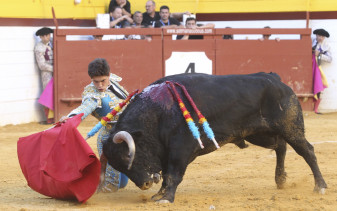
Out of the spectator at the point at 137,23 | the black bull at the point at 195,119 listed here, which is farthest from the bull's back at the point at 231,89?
the spectator at the point at 137,23

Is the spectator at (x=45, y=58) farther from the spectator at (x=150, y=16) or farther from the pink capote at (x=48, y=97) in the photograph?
the spectator at (x=150, y=16)

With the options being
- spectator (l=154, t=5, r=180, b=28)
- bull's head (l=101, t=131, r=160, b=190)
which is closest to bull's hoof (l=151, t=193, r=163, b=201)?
bull's head (l=101, t=131, r=160, b=190)

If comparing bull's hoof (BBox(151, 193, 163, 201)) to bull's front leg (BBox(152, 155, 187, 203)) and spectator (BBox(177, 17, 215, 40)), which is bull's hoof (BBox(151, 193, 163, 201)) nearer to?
bull's front leg (BBox(152, 155, 187, 203))

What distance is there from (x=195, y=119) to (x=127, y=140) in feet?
1.90

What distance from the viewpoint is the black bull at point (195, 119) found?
495cm

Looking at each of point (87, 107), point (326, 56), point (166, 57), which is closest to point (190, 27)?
point (166, 57)

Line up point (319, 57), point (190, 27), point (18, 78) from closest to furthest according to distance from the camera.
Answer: point (18, 78), point (190, 27), point (319, 57)

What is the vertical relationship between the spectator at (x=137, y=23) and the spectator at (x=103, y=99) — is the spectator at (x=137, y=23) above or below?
above

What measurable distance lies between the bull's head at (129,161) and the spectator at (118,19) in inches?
232

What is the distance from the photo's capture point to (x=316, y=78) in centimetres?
1094

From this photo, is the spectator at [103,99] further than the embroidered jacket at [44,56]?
No

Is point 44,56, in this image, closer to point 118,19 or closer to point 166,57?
point 118,19

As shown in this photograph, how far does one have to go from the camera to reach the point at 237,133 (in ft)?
17.4

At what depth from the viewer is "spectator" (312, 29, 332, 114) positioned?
10.9 meters
